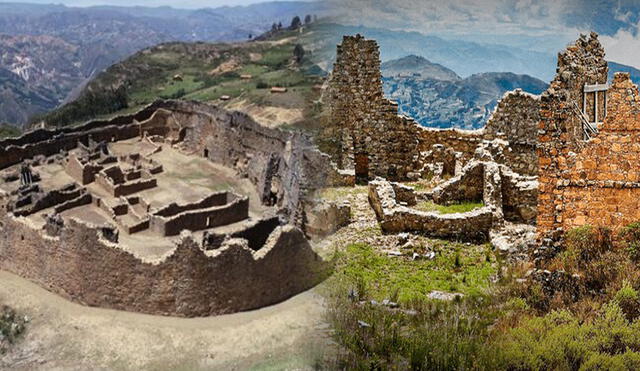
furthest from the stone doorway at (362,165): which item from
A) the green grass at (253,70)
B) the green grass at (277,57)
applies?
the green grass at (253,70)

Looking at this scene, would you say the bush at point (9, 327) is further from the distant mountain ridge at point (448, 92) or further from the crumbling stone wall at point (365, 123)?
the distant mountain ridge at point (448, 92)

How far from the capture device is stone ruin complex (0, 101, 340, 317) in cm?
1397

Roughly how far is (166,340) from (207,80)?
248 feet

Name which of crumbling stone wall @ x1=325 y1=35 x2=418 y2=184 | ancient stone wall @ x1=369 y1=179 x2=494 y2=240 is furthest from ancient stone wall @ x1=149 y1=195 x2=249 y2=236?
ancient stone wall @ x1=369 y1=179 x2=494 y2=240

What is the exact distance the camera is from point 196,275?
1384cm

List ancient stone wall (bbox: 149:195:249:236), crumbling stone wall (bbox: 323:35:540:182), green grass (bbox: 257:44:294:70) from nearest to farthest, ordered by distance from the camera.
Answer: crumbling stone wall (bbox: 323:35:540:182), ancient stone wall (bbox: 149:195:249:236), green grass (bbox: 257:44:294:70)

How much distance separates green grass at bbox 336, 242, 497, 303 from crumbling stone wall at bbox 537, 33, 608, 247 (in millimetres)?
889

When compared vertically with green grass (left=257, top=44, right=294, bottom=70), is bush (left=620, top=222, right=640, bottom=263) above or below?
above

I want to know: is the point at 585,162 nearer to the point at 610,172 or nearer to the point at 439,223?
the point at 610,172

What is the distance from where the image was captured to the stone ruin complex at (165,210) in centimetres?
1397

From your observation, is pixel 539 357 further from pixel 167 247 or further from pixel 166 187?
pixel 166 187

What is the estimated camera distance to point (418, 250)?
7.73m

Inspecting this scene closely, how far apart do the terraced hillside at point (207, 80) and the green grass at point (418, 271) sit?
32298 millimetres

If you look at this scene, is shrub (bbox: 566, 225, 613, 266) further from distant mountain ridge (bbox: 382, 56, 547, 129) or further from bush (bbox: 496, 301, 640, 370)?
distant mountain ridge (bbox: 382, 56, 547, 129)
